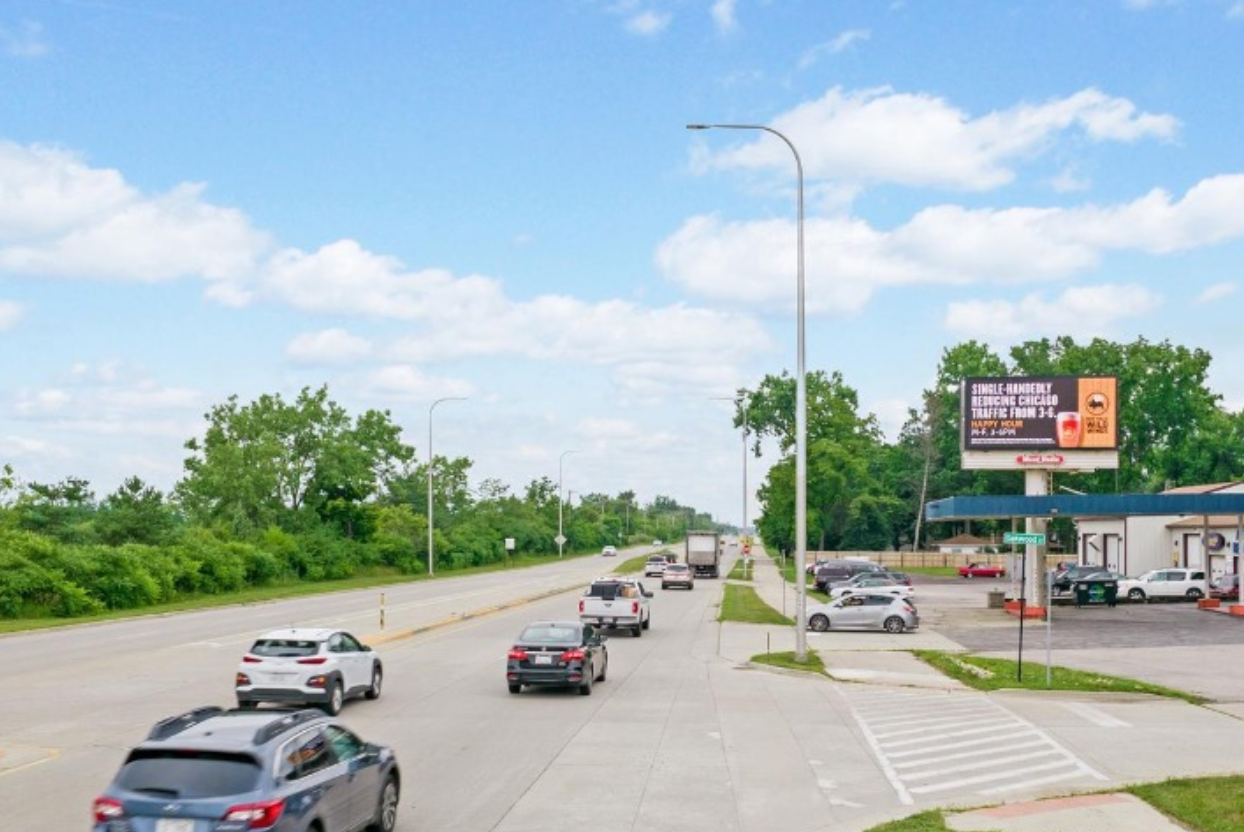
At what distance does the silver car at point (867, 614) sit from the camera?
1727 inches

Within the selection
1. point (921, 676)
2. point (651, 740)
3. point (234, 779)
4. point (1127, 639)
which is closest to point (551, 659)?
point (651, 740)

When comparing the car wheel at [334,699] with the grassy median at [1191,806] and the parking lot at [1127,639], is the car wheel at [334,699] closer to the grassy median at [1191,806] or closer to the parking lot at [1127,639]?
the grassy median at [1191,806]

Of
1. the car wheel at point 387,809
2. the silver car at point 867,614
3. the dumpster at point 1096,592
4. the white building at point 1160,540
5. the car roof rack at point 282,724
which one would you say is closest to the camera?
the car roof rack at point 282,724

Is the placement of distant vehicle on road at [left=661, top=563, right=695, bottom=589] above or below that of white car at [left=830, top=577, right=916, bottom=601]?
below

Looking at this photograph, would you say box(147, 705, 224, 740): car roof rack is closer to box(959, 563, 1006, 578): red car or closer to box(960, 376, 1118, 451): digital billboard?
box(960, 376, 1118, 451): digital billboard

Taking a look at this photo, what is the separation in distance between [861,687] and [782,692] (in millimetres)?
2220

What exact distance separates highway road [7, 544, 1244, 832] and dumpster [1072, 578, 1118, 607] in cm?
2876

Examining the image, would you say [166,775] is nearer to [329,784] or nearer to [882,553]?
[329,784]

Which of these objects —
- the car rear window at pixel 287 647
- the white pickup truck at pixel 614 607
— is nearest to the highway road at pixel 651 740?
the car rear window at pixel 287 647

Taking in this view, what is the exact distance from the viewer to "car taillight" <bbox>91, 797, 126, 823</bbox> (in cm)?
968

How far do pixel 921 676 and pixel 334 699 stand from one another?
1387 cm

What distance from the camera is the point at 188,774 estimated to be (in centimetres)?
989

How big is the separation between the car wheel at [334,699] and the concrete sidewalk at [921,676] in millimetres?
11222

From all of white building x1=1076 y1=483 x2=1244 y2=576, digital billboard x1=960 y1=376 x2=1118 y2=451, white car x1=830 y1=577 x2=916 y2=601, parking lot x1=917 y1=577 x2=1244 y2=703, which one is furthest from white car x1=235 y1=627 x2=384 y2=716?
white building x1=1076 y1=483 x2=1244 y2=576
